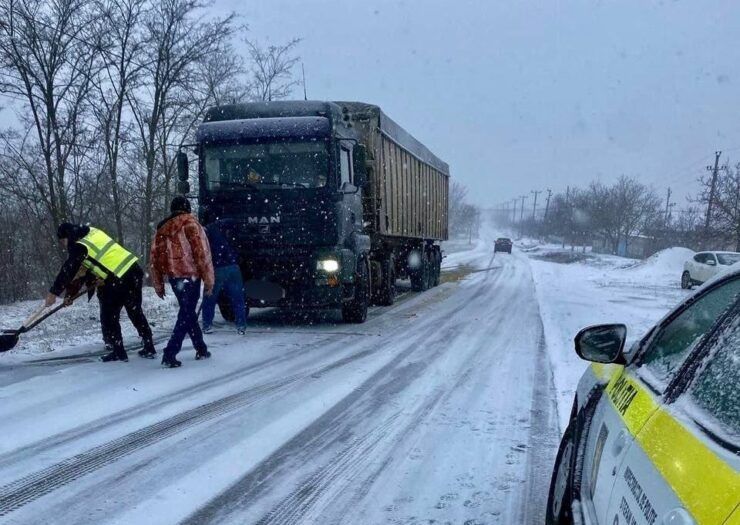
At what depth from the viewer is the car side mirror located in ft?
7.93

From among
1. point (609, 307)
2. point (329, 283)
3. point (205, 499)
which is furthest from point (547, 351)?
point (609, 307)

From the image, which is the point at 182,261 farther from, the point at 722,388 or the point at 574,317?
the point at 574,317

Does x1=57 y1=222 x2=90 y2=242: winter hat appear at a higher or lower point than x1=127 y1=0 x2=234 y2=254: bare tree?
lower

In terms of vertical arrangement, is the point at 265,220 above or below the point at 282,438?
above

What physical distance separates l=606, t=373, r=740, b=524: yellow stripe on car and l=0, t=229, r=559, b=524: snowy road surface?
5.12 ft

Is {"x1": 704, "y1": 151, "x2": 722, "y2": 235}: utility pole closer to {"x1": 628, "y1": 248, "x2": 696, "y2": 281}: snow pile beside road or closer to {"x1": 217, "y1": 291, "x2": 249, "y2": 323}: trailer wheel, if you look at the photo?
{"x1": 628, "y1": 248, "x2": 696, "y2": 281}: snow pile beside road

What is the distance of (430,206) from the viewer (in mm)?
18281

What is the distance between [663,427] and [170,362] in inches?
224

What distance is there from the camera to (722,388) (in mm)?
1534

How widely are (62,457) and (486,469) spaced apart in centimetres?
262

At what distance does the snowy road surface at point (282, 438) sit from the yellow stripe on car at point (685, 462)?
156cm

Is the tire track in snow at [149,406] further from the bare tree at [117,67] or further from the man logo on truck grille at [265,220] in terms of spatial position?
the bare tree at [117,67]

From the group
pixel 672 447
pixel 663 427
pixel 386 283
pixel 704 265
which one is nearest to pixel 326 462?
pixel 663 427

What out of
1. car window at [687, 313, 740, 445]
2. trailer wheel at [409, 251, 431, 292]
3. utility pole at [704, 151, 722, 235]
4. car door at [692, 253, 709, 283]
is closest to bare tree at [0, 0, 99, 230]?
trailer wheel at [409, 251, 431, 292]
